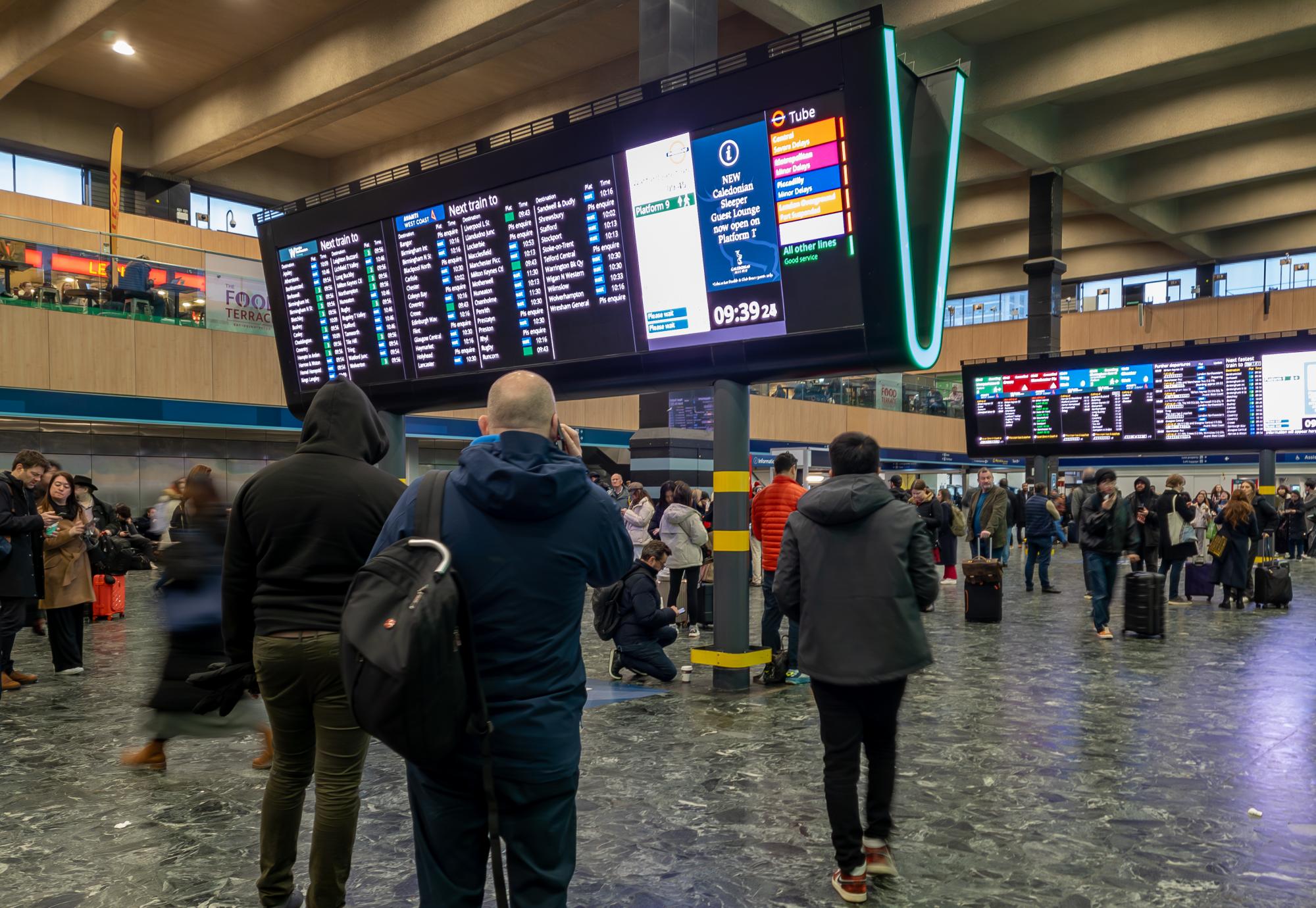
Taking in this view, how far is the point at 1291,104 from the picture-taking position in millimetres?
17031

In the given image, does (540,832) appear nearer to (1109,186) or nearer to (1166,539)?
(1166,539)

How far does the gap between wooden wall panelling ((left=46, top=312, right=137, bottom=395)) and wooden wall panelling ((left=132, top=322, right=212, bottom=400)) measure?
151 mm

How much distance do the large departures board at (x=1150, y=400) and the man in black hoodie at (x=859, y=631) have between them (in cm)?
1159

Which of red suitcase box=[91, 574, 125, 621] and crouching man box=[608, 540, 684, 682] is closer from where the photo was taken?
crouching man box=[608, 540, 684, 682]

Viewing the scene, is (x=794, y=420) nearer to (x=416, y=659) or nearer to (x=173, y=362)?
(x=173, y=362)

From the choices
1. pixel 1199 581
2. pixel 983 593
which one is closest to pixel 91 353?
pixel 983 593

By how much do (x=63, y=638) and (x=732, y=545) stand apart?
551cm

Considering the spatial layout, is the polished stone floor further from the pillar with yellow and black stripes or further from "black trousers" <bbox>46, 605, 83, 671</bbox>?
"black trousers" <bbox>46, 605, 83, 671</bbox>

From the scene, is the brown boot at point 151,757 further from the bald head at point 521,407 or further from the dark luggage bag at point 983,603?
the dark luggage bag at point 983,603

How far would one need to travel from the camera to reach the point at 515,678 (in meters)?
2.29

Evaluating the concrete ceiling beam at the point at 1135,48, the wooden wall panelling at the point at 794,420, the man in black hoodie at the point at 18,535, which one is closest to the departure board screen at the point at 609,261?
the man in black hoodie at the point at 18,535

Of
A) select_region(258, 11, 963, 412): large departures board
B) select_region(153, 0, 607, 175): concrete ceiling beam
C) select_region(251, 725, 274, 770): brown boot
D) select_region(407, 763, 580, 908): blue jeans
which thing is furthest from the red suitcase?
select_region(407, 763, 580, 908): blue jeans

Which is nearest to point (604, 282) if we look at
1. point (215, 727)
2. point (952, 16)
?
point (215, 727)

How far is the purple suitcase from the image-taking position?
1347 cm
